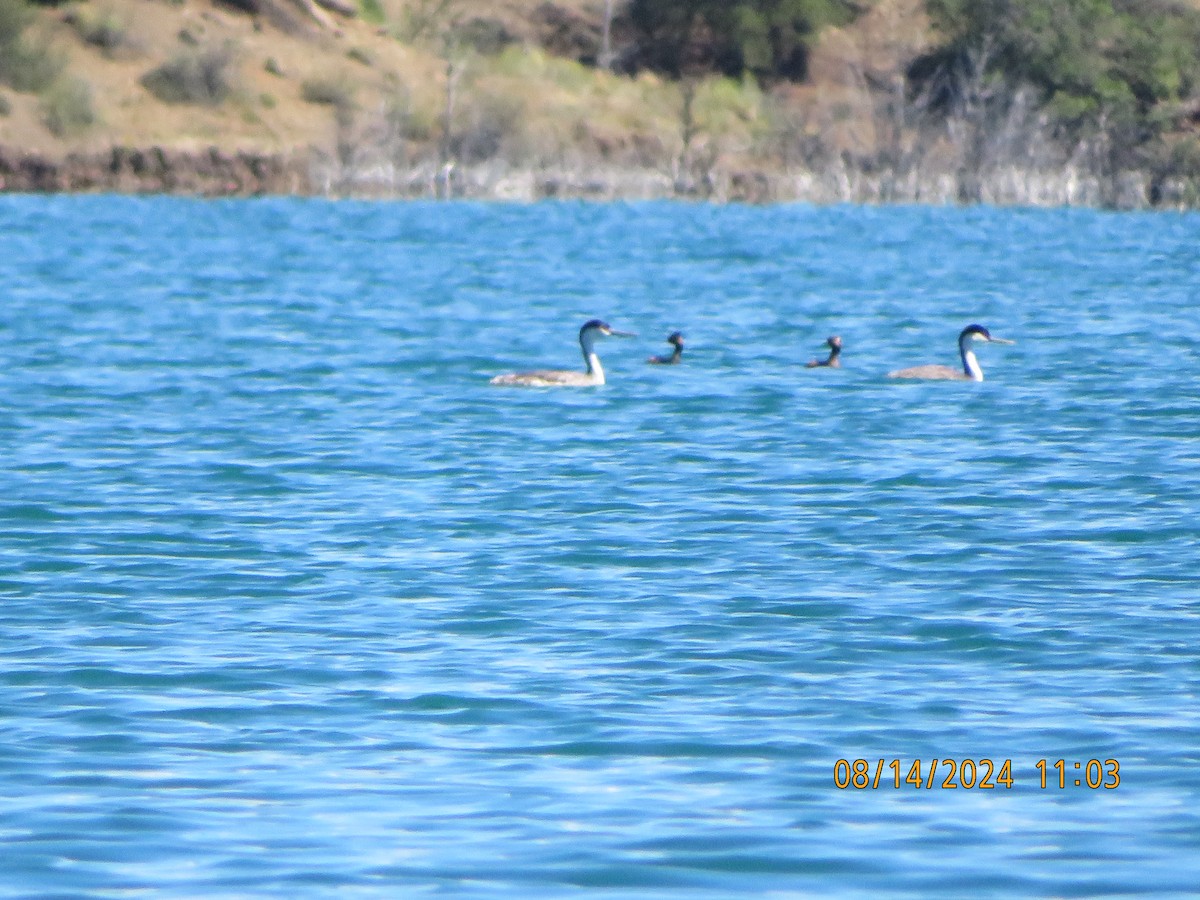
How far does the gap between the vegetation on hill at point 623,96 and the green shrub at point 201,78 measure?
11 centimetres

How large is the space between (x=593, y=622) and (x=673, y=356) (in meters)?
13.8

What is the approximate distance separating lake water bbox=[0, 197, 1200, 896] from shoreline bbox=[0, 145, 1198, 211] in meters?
35.7

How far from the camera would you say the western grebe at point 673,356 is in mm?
23516

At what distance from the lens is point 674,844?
265 inches

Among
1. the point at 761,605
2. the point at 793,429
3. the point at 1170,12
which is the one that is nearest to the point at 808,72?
the point at 1170,12

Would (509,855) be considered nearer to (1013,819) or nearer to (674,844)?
(674,844)

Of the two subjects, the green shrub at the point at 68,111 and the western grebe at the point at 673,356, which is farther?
the green shrub at the point at 68,111

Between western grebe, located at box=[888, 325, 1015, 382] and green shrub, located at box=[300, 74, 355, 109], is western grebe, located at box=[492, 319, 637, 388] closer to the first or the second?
western grebe, located at box=[888, 325, 1015, 382]

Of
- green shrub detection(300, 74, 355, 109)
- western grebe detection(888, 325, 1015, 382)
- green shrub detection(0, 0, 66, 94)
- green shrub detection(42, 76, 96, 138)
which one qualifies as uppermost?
green shrub detection(0, 0, 66, 94)

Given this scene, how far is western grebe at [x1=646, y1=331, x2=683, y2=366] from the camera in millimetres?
23516

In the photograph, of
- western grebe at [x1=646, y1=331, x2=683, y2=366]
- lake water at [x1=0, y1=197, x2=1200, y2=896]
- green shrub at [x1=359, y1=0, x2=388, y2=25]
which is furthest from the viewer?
green shrub at [x1=359, y1=0, x2=388, y2=25]
